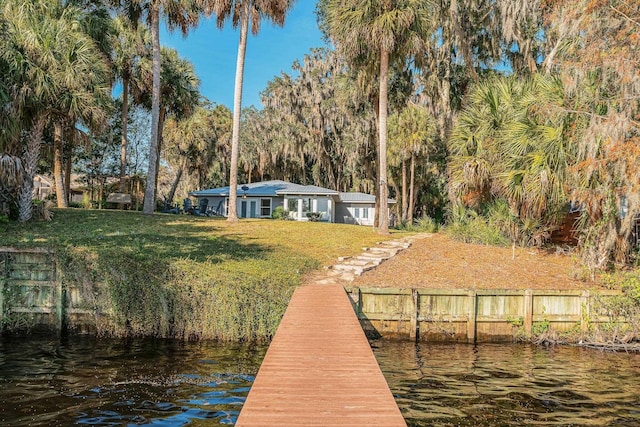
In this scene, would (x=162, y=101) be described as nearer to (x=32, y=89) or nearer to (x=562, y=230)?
(x=32, y=89)

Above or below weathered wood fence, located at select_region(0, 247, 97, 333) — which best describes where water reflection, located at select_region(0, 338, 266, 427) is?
below

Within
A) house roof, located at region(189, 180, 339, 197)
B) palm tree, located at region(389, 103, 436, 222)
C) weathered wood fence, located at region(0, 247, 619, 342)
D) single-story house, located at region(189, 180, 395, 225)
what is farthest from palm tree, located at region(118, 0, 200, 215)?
palm tree, located at region(389, 103, 436, 222)

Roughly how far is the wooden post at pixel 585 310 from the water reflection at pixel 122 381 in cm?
790

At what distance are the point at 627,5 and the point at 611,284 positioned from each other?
22.4 feet

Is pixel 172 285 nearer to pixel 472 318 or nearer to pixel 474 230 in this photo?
pixel 472 318

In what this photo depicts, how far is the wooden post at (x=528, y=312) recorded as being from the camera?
1140 cm

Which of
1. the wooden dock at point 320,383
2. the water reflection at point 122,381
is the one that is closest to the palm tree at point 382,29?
the water reflection at point 122,381

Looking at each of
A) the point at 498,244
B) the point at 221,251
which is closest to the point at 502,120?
the point at 498,244

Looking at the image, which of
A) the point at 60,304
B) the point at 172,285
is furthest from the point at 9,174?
the point at 172,285

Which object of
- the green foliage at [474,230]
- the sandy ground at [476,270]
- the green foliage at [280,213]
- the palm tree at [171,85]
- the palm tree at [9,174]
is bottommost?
the sandy ground at [476,270]

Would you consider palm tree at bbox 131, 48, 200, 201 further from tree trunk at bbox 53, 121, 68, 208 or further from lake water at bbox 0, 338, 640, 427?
lake water at bbox 0, 338, 640, 427

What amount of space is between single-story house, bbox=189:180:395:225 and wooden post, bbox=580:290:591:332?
24.2 meters

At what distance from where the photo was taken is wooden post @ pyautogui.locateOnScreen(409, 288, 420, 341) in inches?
447

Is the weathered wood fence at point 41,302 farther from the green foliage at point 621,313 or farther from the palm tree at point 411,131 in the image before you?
the palm tree at point 411,131
